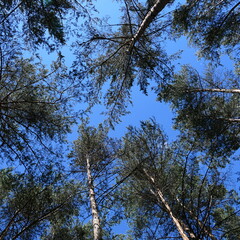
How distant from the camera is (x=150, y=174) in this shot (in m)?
6.48

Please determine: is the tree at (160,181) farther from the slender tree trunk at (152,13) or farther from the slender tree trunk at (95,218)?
the slender tree trunk at (152,13)

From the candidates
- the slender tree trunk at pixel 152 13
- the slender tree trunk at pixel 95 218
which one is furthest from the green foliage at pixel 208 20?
the slender tree trunk at pixel 95 218

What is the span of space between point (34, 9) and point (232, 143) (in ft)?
23.3

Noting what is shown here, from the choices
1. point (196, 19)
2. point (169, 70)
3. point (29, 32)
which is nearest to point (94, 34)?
point (29, 32)

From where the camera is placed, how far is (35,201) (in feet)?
18.5

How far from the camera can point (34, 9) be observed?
452cm

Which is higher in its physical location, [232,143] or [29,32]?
[29,32]

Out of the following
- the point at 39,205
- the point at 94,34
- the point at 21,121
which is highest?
the point at 94,34

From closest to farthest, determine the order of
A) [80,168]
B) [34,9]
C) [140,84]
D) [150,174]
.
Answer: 1. [34,9]
2. [150,174]
3. [140,84]
4. [80,168]

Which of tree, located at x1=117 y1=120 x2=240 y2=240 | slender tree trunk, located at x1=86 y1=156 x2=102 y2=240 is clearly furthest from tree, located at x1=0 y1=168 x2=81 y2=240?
tree, located at x1=117 y1=120 x2=240 y2=240

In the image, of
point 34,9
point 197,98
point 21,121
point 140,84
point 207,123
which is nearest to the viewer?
point 34,9

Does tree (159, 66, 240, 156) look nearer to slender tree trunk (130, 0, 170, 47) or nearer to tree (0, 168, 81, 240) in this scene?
slender tree trunk (130, 0, 170, 47)

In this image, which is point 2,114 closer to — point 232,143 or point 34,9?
point 34,9

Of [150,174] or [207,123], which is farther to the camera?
[207,123]
